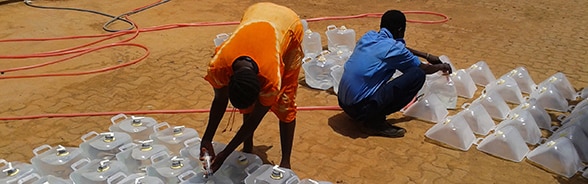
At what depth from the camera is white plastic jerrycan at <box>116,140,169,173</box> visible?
11.4ft

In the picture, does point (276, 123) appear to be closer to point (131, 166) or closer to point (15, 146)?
point (131, 166)

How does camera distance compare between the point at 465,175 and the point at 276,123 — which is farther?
the point at 276,123

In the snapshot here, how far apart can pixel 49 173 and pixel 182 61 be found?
3.16 meters

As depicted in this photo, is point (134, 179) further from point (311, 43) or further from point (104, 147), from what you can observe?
point (311, 43)

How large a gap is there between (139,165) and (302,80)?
2.71 meters

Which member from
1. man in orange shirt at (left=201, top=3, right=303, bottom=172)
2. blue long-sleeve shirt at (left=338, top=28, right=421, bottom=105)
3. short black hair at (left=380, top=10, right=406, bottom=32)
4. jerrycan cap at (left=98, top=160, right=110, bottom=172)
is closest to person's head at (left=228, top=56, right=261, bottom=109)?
man in orange shirt at (left=201, top=3, right=303, bottom=172)

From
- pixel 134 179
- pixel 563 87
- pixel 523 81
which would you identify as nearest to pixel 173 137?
pixel 134 179

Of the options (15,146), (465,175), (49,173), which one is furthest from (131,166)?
(465,175)

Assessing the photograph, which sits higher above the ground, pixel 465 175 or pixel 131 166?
pixel 131 166

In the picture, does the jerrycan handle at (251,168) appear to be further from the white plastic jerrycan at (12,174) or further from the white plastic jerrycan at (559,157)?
the white plastic jerrycan at (559,157)

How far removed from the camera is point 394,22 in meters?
4.50

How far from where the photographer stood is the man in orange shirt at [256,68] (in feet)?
9.06

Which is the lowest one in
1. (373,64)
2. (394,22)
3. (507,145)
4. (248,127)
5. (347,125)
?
(347,125)

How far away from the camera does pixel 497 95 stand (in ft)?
16.3
